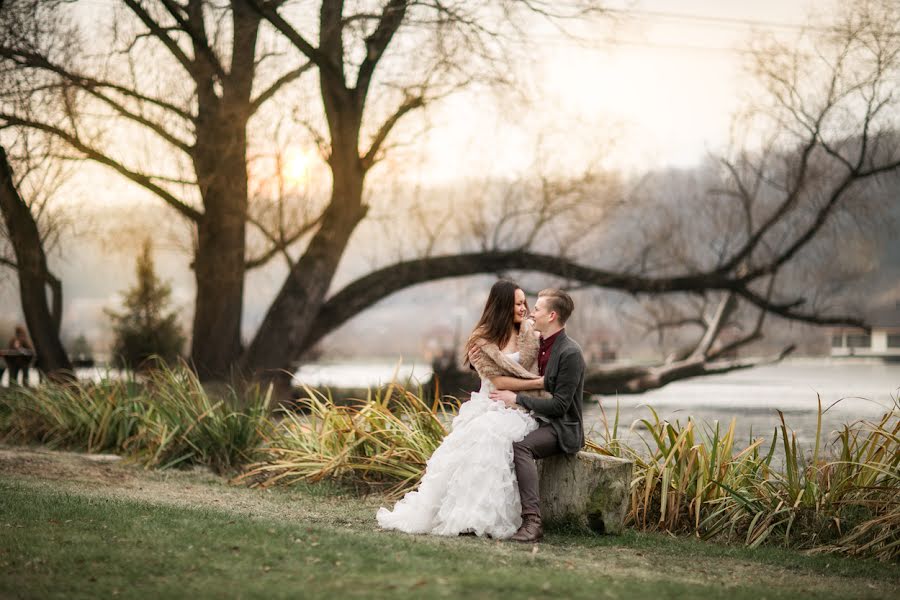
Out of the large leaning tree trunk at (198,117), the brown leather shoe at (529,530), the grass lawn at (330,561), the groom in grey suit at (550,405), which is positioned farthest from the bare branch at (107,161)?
A: the brown leather shoe at (529,530)

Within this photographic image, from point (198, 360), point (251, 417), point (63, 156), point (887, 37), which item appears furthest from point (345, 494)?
point (887, 37)

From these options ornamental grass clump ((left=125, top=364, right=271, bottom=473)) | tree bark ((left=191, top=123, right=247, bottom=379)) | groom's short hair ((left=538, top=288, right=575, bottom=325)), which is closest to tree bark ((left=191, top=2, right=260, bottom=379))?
tree bark ((left=191, top=123, right=247, bottom=379))

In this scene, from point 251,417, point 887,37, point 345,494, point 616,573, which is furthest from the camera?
point 887,37

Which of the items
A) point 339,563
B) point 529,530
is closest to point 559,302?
point 529,530

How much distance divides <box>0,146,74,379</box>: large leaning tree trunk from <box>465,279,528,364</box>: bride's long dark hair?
10.6 m

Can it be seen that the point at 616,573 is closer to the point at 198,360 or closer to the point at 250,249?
the point at 198,360

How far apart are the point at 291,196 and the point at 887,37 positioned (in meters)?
10.9

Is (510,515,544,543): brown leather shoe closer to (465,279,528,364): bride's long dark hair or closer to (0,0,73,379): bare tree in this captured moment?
(465,279,528,364): bride's long dark hair

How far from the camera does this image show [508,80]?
1509 centimetres

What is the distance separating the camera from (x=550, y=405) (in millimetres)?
5770

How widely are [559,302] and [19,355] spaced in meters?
15.0

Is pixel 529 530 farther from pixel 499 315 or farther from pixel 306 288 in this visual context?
pixel 306 288

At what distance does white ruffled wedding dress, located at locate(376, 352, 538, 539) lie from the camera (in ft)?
18.8

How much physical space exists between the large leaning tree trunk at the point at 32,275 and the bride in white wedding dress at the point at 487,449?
10374 millimetres
